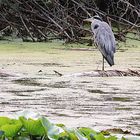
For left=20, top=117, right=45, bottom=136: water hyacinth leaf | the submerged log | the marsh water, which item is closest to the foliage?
left=20, top=117, right=45, bottom=136: water hyacinth leaf

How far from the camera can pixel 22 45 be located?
8.80m

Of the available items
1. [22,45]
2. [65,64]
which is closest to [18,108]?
[65,64]

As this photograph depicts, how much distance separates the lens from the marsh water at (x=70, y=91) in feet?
11.6

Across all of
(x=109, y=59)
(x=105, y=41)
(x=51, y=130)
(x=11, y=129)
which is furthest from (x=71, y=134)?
(x=105, y=41)

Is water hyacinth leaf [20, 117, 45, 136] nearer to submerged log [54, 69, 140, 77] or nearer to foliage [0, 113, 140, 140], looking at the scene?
foliage [0, 113, 140, 140]

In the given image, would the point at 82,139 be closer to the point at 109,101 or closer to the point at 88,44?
the point at 109,101

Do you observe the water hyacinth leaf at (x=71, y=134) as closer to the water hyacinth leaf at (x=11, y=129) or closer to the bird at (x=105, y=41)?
the water hyacinth leaf at (x=11, y=129)

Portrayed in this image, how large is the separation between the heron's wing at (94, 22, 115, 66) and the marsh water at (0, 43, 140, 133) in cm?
15

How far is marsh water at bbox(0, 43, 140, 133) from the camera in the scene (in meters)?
3.54

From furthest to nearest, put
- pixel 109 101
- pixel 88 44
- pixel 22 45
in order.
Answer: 1. pixel 88 44
2. pixel 22 45
3. pixel 109 101

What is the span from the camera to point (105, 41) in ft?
21.9

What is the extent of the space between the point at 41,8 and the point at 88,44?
896 millimetres

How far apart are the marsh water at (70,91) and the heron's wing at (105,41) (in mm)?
147

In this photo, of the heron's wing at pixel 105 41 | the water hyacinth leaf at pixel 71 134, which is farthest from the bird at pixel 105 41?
Answer: the water hyacinth leaf at pixel 71 134
